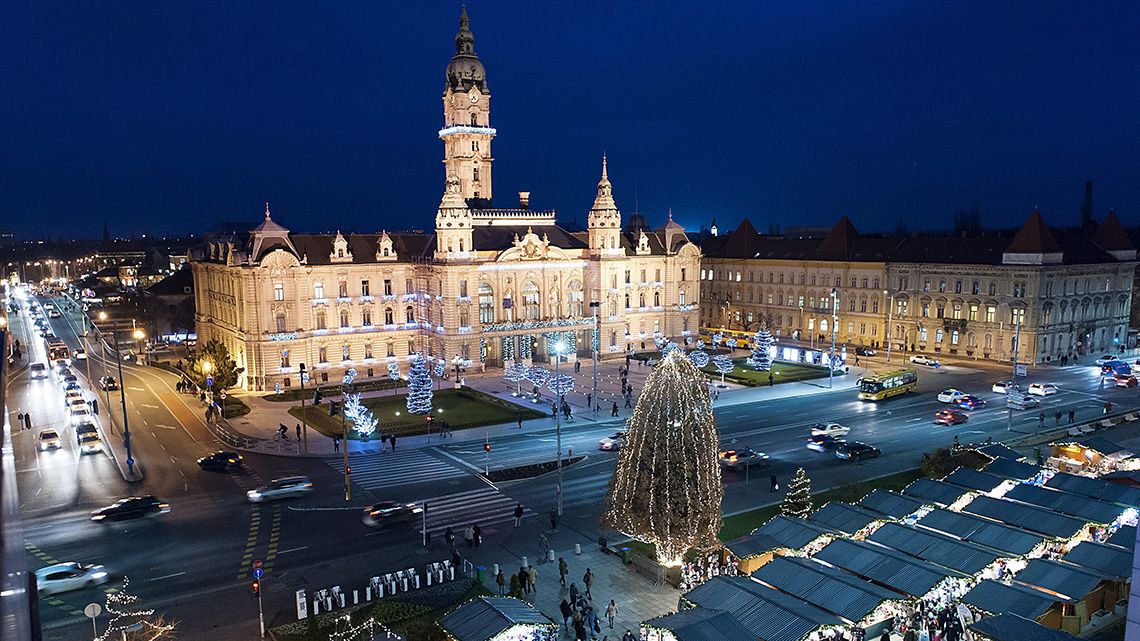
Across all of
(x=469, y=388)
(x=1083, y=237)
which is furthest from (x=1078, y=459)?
(x=1083, y=237)

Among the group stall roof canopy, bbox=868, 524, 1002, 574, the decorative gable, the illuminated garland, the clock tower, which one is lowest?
the illuminated garland

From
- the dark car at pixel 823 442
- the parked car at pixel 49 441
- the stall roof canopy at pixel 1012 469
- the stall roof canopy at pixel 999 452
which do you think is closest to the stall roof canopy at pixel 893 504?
the stall roof canopy at pixel 1012 469

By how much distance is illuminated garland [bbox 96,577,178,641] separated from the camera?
1114 inches

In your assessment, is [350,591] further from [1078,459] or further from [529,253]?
[529,253]

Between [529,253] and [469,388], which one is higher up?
[529,253]

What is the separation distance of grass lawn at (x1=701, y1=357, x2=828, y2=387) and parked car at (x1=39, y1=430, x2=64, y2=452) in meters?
57.5

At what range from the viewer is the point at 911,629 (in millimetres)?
27844

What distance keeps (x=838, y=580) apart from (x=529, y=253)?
6296 centimetres

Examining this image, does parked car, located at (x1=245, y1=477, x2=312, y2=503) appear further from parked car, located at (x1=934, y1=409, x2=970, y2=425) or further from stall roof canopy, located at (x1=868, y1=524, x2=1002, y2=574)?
parked car, located at (x1=934, y1=409, x2=970, y2=425)

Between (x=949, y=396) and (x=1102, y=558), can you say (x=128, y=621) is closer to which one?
(x=1102, y=558)

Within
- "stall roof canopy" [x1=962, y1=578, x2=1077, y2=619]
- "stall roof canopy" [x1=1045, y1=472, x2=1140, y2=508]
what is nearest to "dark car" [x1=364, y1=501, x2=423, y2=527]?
"stall roof canopy" [x1=962, y1=578, x2=1077, y2=619]

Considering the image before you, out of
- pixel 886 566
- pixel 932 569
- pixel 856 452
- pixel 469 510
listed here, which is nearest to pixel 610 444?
pixel 469 510

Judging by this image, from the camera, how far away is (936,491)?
3909 centimetres

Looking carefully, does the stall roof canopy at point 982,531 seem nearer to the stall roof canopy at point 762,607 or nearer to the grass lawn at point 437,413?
the stall roof canopy at point 762,607
